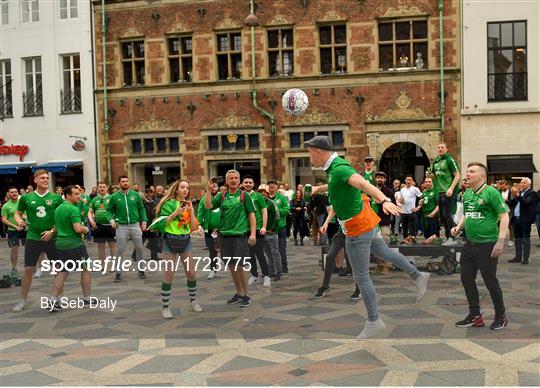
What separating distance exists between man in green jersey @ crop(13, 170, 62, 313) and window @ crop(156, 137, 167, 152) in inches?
662

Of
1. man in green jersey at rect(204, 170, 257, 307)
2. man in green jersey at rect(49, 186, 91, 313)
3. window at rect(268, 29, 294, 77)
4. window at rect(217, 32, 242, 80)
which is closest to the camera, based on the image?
man in green jersey at rect(204, 170, 257, 307)

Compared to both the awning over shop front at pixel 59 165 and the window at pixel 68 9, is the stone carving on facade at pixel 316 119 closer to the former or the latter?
the awning over shop front at pixel 59 165

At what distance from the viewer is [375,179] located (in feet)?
34.1

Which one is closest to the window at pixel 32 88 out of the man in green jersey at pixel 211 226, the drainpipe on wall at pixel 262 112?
the drainpipe on wall at pixel 262 112

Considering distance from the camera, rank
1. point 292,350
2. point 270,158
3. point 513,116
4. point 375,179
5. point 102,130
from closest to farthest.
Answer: point 292,350
point 375,179
point 513,116
point 270,158
point 102,130

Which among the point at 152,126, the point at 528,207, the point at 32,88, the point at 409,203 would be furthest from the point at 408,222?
the point at 32,88

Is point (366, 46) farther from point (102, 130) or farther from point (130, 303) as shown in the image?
point (130, 303)

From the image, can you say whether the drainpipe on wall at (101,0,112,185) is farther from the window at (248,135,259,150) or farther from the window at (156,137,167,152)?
the window at (248,135,259,150)

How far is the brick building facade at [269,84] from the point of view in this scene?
76.0 feet

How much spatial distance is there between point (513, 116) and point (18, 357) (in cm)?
2024

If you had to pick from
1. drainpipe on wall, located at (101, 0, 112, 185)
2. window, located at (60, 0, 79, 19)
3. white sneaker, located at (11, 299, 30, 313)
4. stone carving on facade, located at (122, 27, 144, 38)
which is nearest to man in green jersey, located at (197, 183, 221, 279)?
white sneaker, located at (11, 299, 30, 313)

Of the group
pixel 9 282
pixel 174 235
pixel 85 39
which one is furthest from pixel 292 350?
pixel 85 39

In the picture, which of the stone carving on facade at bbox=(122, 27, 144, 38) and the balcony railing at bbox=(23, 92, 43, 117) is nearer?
the stone carving on facade at bbox=(122, 27, 144, 38)

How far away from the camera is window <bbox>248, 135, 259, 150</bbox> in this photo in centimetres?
2472
